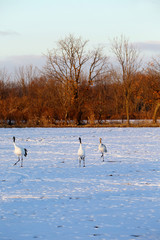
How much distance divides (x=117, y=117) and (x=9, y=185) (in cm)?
4050

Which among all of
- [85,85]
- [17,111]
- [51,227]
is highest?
[85,85]

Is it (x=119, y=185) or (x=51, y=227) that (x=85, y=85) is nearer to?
(x=119, y=185)

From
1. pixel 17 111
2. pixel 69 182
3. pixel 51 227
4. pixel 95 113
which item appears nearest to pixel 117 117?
pixel 95 113

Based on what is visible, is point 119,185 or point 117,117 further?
point 117,117

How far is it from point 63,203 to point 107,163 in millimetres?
6113

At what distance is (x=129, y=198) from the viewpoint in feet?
26.8

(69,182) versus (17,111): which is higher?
(17,111)

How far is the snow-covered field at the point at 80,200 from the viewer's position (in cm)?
592

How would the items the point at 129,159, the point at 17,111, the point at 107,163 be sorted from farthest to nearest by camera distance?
the point at 17,111, the point at 129,159, the point at 107,163

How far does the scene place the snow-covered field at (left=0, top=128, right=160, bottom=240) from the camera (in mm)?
5922

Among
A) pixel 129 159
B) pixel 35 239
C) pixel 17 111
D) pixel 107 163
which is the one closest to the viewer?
pixel 35 239

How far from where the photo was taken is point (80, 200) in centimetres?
805

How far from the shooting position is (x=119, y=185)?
31.8ft

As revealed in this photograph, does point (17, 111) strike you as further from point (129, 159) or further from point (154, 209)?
point (154, 209)
